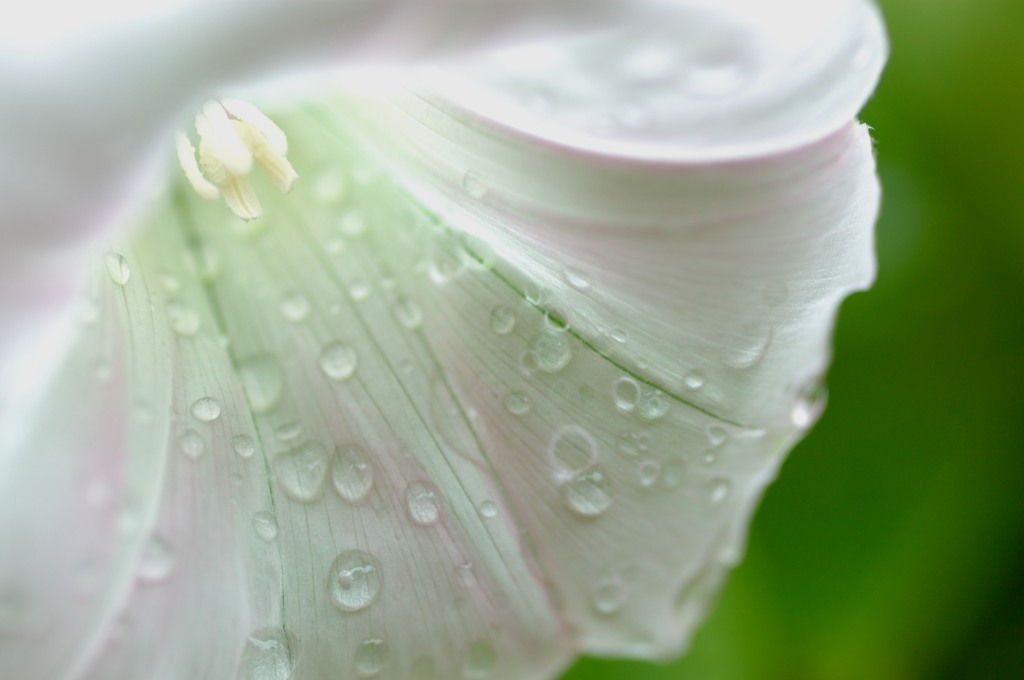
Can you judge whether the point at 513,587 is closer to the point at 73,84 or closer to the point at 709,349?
the point at 709,349

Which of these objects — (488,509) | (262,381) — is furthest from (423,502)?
(262,381)

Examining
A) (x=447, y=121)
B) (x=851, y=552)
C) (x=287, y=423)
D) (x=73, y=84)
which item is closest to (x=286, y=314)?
(x=287, y=423)

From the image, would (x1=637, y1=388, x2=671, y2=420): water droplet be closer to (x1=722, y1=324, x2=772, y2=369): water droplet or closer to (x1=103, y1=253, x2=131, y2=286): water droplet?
(x1=722, y1=324, x2=772, y2=369): water droplet

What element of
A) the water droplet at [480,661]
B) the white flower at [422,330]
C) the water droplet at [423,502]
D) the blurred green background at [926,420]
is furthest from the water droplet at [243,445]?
the blurred green background at [926,420]

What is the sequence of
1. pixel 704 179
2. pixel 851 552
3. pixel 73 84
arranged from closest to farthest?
pixel 73 84 < pixel 704 179 < pixel 851 552

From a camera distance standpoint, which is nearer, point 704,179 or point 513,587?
point 704,179

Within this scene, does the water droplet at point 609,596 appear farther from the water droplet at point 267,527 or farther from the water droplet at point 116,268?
the water droplet at point 116,268

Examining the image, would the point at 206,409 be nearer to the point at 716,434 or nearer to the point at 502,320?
the point at 502,320
